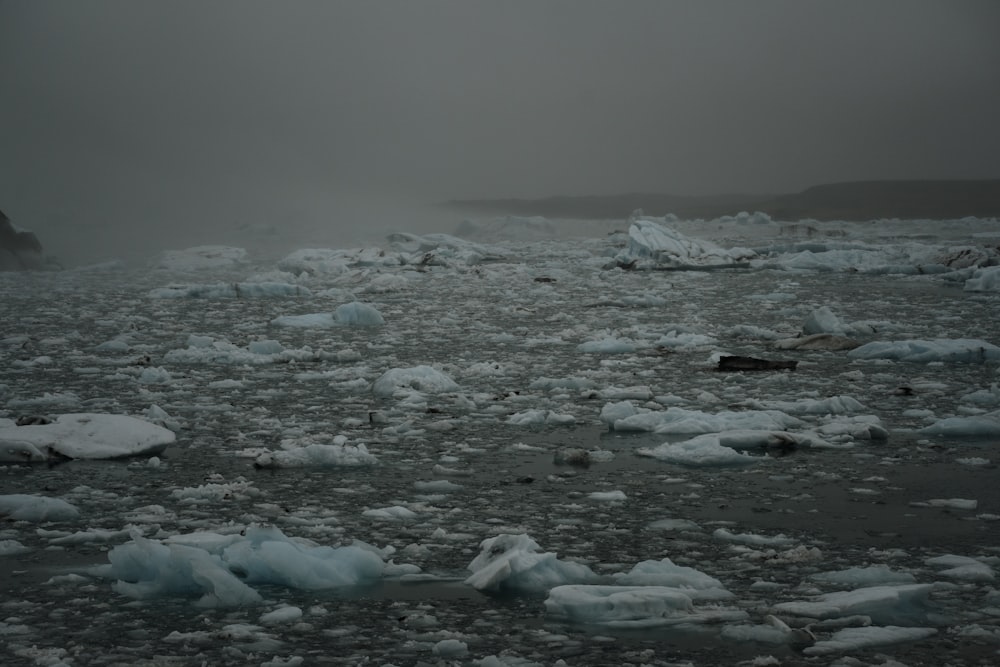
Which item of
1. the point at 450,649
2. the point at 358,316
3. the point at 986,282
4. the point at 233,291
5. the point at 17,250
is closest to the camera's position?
the point at 450,649

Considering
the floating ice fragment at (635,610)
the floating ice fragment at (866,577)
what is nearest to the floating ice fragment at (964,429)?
the floating ice fragment at (866,577)

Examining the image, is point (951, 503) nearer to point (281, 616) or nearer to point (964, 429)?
point (964, 429)

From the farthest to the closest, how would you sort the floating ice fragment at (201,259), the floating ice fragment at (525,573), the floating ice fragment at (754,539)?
the floating ice fragment at (201,259) → the floating ice fragment at (754,539) → the floating ice fragment at (525,573)

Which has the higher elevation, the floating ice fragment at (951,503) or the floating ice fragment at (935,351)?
the floating ice fragment at (951,503)

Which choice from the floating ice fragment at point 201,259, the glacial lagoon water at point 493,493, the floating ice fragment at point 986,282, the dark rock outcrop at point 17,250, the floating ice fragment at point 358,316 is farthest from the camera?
the dark rock outcrop at point 17,250

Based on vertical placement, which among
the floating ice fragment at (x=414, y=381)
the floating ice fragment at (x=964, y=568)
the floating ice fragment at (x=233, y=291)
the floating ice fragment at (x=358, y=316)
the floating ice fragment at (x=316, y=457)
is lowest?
the floating ice fragment at (x=233, y=291)

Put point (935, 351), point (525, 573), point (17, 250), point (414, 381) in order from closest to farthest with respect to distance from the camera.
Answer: point (525, 573), point (414, 381), point (935, 351), point (17, 250)

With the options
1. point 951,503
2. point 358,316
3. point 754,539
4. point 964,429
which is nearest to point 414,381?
point 964,429

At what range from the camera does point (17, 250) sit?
1355 inches

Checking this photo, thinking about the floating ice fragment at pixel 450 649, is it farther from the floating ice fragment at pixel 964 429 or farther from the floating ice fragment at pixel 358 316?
the floating ice fragment at pixel 358 316

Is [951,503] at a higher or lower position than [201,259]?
higher

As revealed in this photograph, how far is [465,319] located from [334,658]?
11436 millimetres

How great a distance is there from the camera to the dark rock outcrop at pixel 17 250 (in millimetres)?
33594

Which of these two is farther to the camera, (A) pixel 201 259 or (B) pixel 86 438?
(A) pixel 201 259
